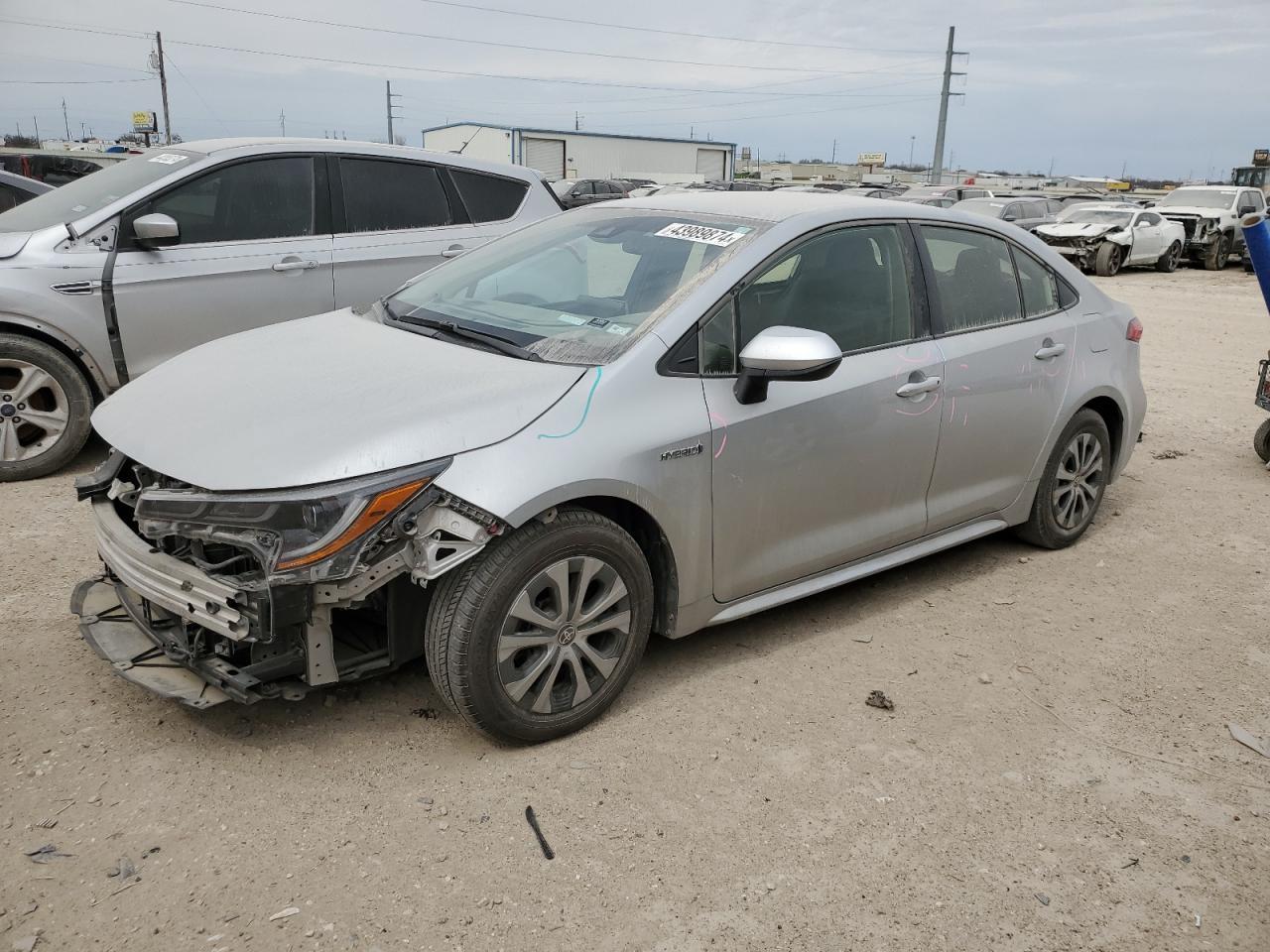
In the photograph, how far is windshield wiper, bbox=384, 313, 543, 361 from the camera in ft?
11.3

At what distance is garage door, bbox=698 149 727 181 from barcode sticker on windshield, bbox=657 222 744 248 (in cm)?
6494

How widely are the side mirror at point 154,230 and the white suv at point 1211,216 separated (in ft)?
73.5

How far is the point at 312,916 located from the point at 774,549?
1963mm

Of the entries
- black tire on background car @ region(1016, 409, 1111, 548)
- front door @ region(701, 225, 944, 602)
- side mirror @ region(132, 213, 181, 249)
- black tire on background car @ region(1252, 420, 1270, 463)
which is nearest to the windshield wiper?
front door @ region(701, 225, 944, 602)

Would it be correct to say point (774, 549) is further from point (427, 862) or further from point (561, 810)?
point (427, 862)

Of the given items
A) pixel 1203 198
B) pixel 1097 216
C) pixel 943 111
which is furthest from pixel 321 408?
pixel 943 111

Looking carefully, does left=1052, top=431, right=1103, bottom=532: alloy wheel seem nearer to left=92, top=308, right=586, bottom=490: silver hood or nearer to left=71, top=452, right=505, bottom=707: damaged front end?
left=92, top=308, right=586, bottom=490: silver hood

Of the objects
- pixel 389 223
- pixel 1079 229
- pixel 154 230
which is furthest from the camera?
pixel 1079 229

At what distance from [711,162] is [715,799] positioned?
2677 inches

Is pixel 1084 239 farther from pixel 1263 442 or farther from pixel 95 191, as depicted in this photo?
pixel 95 191

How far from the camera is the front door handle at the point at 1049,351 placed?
15.2 ft

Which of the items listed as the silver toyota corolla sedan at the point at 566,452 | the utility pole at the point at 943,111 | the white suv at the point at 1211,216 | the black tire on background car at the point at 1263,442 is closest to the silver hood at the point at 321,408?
the silver toyota corolla sedan at the point at 566,452

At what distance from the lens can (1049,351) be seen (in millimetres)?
4676

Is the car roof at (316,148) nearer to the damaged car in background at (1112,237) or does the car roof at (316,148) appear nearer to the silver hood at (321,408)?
the silver hood at (321,408)
